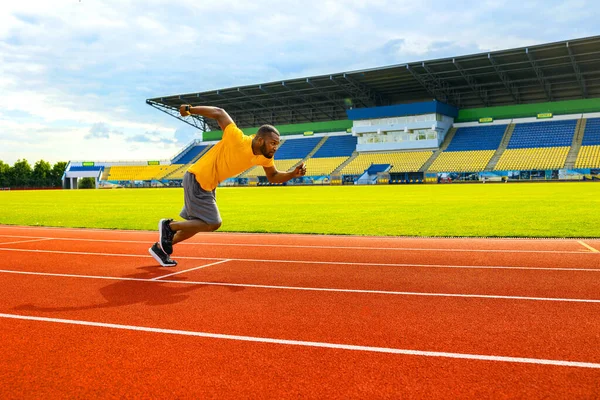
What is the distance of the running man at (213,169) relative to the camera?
604 cm

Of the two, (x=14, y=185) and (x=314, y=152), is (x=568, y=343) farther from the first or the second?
(x=14, y=185)

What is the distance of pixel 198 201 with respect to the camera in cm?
669

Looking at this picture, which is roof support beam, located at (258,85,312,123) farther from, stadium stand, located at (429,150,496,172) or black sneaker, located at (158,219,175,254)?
black sneaker, located at (158,219,175,254)

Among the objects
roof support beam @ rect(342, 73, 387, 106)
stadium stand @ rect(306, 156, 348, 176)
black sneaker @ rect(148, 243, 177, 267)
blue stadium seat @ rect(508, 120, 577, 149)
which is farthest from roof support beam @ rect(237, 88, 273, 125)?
black sneaker @ rect(148, 243, 177, 267)

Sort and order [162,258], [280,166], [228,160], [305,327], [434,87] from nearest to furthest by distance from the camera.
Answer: [305,327] → [228,160] → [162,258] → [434,87] → [280,166]

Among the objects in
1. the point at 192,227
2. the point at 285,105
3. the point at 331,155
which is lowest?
the point at 192,227

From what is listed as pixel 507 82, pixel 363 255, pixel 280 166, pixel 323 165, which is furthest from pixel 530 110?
pixel 363 255

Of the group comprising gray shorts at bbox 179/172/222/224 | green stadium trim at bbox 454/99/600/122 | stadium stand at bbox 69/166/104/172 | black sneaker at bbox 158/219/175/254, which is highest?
green stadium trim at bbox 454/99/600/122

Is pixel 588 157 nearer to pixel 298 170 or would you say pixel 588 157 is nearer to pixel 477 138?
pixel 477 138

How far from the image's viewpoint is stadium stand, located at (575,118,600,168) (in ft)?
161

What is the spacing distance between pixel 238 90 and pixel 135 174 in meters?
26.3

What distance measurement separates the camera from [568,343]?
3.87m

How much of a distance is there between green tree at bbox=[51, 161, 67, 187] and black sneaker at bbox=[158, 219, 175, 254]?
95876mm

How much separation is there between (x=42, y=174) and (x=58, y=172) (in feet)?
9.56
